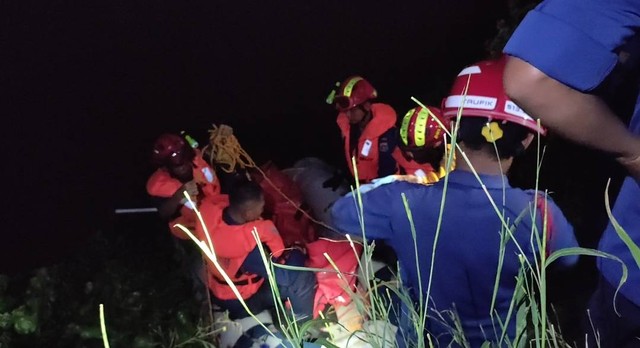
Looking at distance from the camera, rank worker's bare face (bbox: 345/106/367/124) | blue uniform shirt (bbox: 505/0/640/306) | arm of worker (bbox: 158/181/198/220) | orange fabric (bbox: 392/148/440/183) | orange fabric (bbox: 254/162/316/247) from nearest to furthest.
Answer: blue uniform shirt (bbox: 505/0/640/306)
orange fabric (bbox: 392/148/440/183)
arm of worker (bbox: 158/181/198/220)
worker's bare face (bbox: 345/106/367/124)
orange fabric (bbox: 254/162/316/247)

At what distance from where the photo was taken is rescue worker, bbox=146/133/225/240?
2049mm

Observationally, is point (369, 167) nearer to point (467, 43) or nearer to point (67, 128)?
point (467, 43)

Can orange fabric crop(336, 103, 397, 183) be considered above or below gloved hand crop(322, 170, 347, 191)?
above

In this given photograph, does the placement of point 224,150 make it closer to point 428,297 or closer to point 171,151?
point 171,151

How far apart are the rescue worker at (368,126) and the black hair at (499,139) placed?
2.71 feet

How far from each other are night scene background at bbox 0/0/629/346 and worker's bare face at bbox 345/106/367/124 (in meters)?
0.36

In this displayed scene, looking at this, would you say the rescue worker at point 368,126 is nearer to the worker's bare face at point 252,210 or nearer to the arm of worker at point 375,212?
the worker's bare face at point 252,210

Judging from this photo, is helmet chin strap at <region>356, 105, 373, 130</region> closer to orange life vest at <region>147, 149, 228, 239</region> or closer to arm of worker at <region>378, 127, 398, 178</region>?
arm of worker at <region>378, 127, 398, 178</region>

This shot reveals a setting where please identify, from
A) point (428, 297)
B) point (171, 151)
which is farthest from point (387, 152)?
point (428, 297)

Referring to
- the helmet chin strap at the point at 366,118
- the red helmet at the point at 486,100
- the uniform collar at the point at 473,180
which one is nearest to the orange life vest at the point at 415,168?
the helmet chin strap at the point at 366,118

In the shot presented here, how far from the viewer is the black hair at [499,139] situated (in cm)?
130

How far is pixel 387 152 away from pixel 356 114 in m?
0.15

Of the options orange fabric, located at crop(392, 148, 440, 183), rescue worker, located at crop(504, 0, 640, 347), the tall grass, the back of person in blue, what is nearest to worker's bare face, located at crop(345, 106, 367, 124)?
orange fabric, located at crop(392, 148, 440, 183)

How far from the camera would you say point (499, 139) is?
4.33 ft
